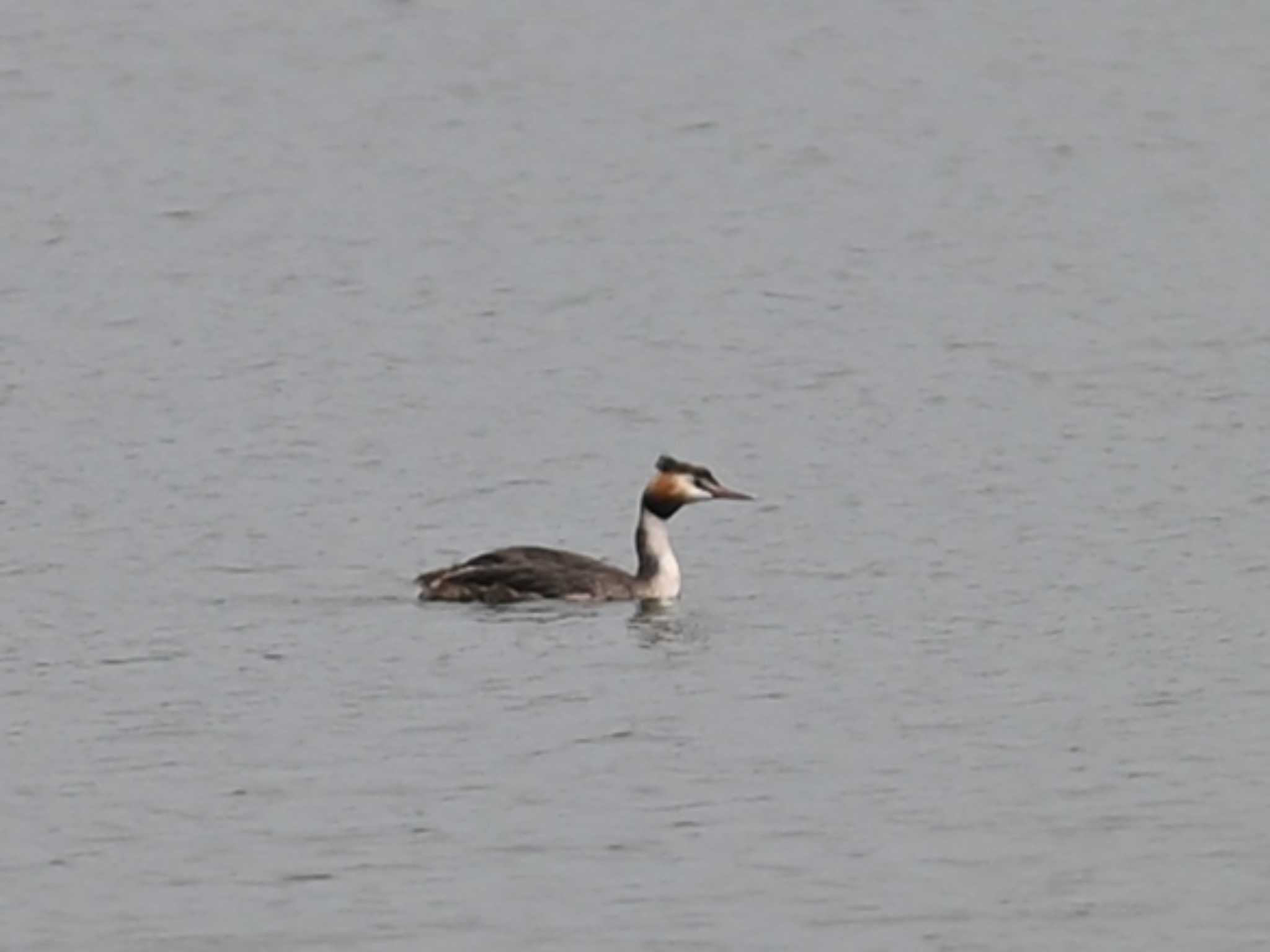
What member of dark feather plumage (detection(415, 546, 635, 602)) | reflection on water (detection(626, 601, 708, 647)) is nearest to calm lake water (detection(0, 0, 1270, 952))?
reflection on water (detection(626, 601, 708, 647))

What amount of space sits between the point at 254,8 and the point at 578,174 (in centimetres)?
1098

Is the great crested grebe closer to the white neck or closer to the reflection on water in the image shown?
the white neck

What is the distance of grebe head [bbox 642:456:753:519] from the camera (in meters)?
19.9

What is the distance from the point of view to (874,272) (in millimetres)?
28797

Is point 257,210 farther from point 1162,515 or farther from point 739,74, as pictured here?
point 1162,515

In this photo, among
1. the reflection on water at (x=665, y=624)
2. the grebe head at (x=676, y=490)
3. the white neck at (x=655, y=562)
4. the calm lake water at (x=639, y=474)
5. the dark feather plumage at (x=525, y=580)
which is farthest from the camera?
the grebe head at (x=676, y=490)

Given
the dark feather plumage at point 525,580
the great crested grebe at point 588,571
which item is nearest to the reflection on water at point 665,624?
the great crested grebe at point 588,571

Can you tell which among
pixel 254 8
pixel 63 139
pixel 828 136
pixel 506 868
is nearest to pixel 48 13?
pixel 254 8

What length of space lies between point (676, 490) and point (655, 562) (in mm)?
569

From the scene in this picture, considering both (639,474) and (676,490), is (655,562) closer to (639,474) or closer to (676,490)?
(676,490)

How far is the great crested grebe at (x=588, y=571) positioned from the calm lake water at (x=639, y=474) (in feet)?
0.69

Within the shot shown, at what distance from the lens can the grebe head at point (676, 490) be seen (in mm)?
19938

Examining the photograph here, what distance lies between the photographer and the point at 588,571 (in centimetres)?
1936

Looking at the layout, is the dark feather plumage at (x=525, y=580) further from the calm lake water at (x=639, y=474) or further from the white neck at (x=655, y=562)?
the calm lake water at (x=639, y=474)
